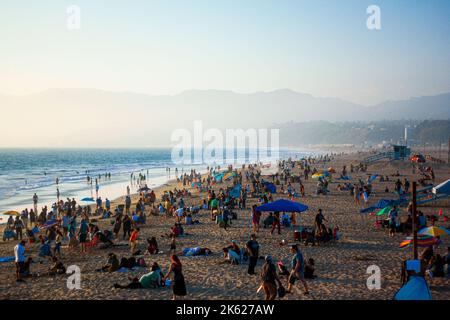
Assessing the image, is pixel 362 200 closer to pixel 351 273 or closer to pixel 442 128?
pixel 351 273

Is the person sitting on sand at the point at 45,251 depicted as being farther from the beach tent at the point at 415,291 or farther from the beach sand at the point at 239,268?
the beach tent at the point at 415,291

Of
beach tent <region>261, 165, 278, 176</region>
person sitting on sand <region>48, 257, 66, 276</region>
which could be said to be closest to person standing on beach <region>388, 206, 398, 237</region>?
person sitting on sand <region>48, 257, 66, 276</region>

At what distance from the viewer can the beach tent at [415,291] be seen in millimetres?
7262

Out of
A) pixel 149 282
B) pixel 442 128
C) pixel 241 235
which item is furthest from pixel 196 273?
pixel 442 128

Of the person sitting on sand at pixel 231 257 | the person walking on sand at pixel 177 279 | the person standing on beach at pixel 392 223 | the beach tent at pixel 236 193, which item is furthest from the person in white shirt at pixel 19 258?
the beach tent at pixel 236 193

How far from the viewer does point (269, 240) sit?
1503 centimetres

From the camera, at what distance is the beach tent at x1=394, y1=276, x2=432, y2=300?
726 cm

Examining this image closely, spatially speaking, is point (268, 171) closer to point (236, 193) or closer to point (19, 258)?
point (236, 193)

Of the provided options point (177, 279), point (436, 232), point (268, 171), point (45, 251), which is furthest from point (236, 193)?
point (268, 171)

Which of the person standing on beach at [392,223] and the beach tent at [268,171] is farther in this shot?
the beach tent at [268,171]

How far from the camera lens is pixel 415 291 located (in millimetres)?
7316

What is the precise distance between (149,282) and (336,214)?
13.5 metres

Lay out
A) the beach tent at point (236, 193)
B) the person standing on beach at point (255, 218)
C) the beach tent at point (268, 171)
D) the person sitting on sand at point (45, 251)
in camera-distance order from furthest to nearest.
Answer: the beach tent at point (268, 171) < the beach tent at point (236, 193) < the person standing on beach at point (255, 218) < the person sitting on sand at point (45, 251)

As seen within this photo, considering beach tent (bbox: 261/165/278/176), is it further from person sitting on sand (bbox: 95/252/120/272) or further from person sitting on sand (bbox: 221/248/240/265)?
person sitting on sand (bbox: 95/252/120/272)
